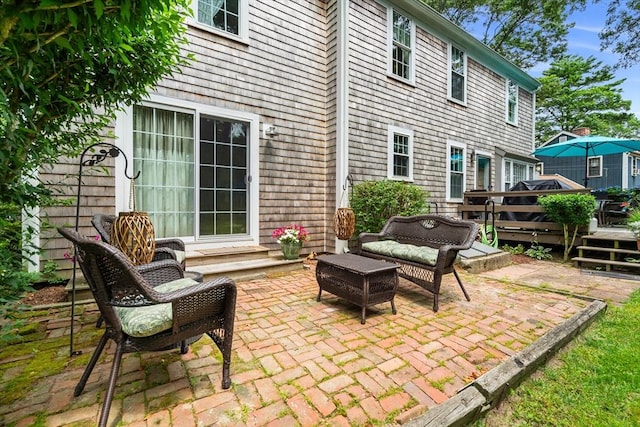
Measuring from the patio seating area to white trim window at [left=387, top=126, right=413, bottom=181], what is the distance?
12.4 feet

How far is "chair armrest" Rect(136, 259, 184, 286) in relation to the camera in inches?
82.1

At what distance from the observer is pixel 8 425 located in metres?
1.41

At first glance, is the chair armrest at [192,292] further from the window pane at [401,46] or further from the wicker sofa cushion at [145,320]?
the window pane at [401,46]

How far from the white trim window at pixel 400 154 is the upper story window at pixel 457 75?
2199mm

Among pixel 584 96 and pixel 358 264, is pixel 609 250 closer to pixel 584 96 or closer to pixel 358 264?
pixel 358 264

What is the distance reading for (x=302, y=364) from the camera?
196 cm

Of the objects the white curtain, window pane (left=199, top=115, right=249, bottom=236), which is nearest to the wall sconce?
window pane (left=199, top=115, right=249, bottom=236)

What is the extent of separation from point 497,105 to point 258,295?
32.2 ft

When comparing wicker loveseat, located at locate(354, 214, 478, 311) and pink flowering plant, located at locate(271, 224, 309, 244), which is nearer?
wicker loveseat, located at locate(354, 214, 478, 311)

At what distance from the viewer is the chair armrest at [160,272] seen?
2085 mm

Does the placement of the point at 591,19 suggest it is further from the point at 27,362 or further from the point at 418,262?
the point at 27,362

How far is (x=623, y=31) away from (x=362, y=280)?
18.1m

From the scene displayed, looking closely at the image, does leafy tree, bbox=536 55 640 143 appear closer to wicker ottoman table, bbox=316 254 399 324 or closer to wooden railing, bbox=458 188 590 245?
wooden railing, bbox=458 188 590 245

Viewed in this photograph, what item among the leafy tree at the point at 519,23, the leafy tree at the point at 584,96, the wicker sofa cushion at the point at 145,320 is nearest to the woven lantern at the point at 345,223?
the wicker sofa cushion at the point at 145,320
